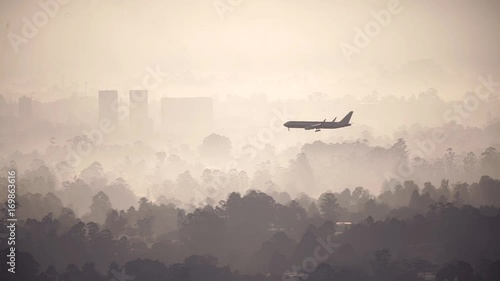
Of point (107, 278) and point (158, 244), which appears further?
point (158, 244)

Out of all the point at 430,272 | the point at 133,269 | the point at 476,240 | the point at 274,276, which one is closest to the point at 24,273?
the point at 133,269

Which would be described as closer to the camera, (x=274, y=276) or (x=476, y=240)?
(x=274, y=276)

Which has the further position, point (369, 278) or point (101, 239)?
point (101, 239)

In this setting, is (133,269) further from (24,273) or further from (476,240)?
(476,240)

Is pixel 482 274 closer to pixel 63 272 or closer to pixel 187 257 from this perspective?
pixel 187 257

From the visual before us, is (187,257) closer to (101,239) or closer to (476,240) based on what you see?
(101,239)

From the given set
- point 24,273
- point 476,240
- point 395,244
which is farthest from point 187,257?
point 476,240

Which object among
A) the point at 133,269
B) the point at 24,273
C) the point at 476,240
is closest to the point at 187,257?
the point at 133,269
